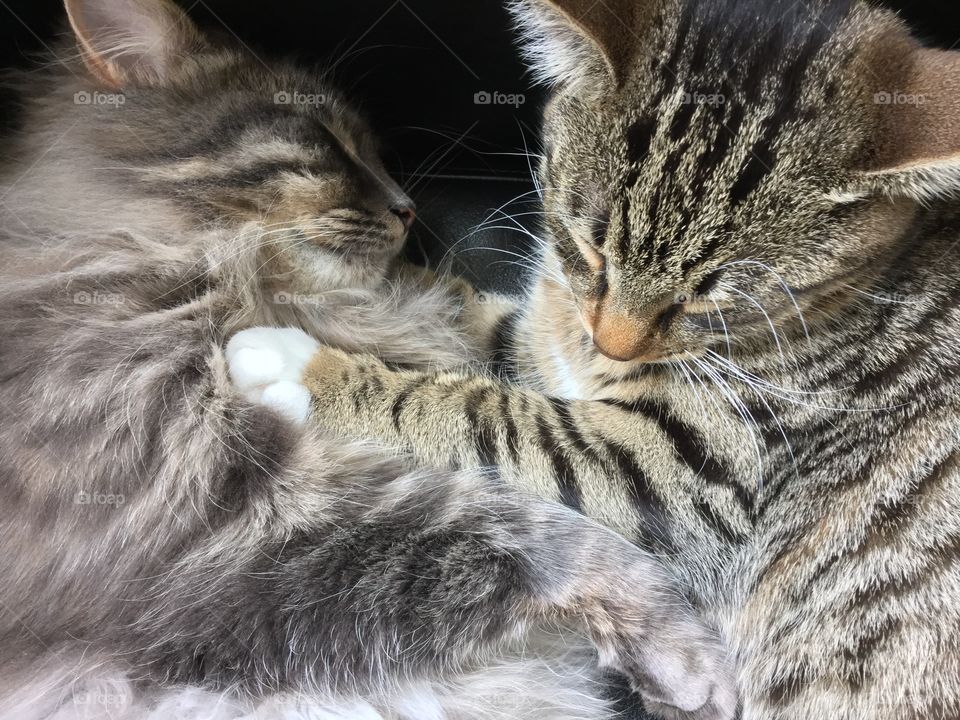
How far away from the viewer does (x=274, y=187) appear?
1.32 m

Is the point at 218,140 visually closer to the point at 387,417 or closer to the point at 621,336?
the point at 387,417

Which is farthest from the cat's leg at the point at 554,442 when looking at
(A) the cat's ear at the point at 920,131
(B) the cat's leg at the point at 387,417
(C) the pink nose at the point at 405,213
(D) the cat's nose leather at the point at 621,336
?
(A) the cat's ear at the point at 920,131

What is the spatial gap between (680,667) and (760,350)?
0.55 m

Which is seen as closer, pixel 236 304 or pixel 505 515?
pixel 505 515

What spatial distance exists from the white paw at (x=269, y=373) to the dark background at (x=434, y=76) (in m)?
0.55

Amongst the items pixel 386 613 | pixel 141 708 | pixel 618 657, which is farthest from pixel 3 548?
pixel 618 657

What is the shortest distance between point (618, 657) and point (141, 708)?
0.78 meters

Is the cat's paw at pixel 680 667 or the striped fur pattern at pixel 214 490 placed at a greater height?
the striped fur pattern at pixel 214 490

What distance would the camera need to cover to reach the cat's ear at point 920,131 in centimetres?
91

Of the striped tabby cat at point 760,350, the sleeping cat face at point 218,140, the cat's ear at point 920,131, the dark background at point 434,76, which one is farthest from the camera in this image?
the dark background at point 434,76

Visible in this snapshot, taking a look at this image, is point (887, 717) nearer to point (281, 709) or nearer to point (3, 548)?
point (281, 709)

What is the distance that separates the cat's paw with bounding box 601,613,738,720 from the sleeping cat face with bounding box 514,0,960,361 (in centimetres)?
48

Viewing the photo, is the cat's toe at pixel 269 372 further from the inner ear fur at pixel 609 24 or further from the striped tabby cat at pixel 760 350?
the inner ear fur at pixel 609 24

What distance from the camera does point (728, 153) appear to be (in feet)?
3.43
